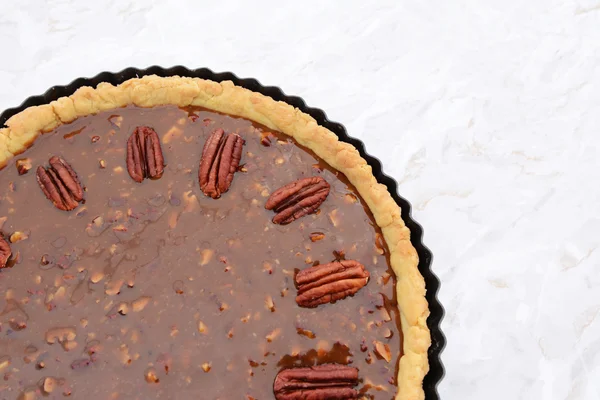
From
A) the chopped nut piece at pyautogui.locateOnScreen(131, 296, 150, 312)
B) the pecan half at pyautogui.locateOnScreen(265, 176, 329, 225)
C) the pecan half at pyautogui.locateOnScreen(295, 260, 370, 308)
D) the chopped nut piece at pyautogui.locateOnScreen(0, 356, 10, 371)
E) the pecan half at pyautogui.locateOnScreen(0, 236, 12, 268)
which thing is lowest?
the chopped nut piece at pyautogui.locateOnScreen(0, 356, 10, 371)

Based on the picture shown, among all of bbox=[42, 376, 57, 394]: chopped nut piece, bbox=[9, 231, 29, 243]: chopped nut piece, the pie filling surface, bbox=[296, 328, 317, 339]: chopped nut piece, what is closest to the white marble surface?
the pie filling surface

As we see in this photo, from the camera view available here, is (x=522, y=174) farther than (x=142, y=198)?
Yes

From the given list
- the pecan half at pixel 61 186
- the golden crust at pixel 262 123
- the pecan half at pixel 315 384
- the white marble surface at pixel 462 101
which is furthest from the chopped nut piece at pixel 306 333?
the pecan half at pixel 61 186

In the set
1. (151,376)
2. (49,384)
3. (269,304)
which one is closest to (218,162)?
(269,304)

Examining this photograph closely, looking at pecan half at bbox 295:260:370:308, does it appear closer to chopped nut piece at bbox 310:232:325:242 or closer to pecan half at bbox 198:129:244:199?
chopped nut piece at bbox 310:232:325:242

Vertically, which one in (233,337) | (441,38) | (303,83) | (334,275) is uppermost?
(441,38)

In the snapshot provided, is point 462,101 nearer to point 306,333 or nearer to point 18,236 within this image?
point 306,333

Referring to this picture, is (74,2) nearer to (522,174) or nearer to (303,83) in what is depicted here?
(303,83)

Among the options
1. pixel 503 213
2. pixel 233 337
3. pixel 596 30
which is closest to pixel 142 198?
pixel 233 337
